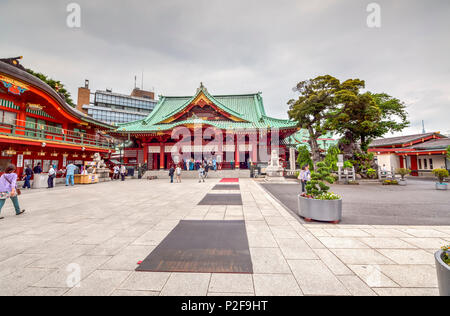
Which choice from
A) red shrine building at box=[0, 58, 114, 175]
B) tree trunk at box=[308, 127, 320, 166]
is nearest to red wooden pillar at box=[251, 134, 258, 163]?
tree trunk at box=[308, 127, 320, 166]

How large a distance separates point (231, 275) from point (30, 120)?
22.0 m

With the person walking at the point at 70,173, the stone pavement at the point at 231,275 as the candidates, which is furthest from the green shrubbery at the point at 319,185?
the person walking at the point at 70,173

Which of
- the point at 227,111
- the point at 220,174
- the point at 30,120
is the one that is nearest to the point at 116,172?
the point at 30,120

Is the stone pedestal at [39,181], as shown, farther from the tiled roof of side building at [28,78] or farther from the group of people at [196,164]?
the group of people at [196,164]

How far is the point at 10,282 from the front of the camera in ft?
7.79

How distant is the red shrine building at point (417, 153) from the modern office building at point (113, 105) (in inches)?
2302

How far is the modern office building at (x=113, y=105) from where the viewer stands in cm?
4688

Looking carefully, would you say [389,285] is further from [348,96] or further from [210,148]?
[210,148]

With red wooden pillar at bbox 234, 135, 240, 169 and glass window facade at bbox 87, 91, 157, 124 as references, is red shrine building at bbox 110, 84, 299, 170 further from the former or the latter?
glass window facade at bbox 87, 91, 157, 124

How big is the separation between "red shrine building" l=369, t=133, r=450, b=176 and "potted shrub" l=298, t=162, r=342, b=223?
23451 millimetres

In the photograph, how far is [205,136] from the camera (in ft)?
66.2

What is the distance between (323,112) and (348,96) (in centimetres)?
273

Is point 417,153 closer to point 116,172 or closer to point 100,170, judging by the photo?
point 116,172
